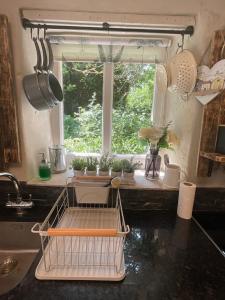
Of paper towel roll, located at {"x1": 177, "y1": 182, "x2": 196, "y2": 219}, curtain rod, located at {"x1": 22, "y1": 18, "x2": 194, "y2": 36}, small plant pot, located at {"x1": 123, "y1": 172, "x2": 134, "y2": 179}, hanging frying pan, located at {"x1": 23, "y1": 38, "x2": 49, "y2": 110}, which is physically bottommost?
paper towel roll, located at {"x1": 177, "y1": 182, "x2": 196, "y2": 219}

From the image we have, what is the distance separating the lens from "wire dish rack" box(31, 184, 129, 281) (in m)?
0.76

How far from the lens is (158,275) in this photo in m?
0.79

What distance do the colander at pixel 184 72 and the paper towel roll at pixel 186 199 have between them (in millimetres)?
507

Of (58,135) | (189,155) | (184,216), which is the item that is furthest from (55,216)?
(189,155)

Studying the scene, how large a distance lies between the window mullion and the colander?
435mm

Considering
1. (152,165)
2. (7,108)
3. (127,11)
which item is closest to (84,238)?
(152,165)

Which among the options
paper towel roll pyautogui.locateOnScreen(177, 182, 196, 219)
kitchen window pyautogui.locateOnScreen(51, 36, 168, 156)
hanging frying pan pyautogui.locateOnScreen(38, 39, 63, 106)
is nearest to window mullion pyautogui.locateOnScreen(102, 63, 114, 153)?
kitchen window pyautogui.locateOnScreen(51, 36, 168, 156)

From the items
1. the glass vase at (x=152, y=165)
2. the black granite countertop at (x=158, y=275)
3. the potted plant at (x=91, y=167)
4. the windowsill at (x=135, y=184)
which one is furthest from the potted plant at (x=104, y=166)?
the black granite countertop at (x=158, y=275)

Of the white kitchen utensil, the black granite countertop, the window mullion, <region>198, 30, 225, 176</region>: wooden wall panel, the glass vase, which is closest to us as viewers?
the black granite countertop

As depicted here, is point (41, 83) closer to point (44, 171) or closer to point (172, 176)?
point (44, 171)

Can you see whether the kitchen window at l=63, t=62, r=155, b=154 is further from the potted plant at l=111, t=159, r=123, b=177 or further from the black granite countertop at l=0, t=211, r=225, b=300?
the black granite countertop at l=0, t=211, r=225, b=300

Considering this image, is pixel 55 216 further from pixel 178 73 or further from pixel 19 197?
pixel 178 73

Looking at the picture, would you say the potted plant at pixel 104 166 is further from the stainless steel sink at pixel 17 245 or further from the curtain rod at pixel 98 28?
the curtain rod at pixel 98 28

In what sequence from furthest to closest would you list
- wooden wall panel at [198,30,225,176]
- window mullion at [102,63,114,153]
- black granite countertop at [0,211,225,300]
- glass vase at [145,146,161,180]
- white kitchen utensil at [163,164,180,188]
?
window mullion at [102,63,114,153] → glass vase at [145,146,161,180] → white kitchen utensil at [163,164,180,188] → wooden wall panel at [198,30,225,176] → black granite countertop at [0,211,225,300]
